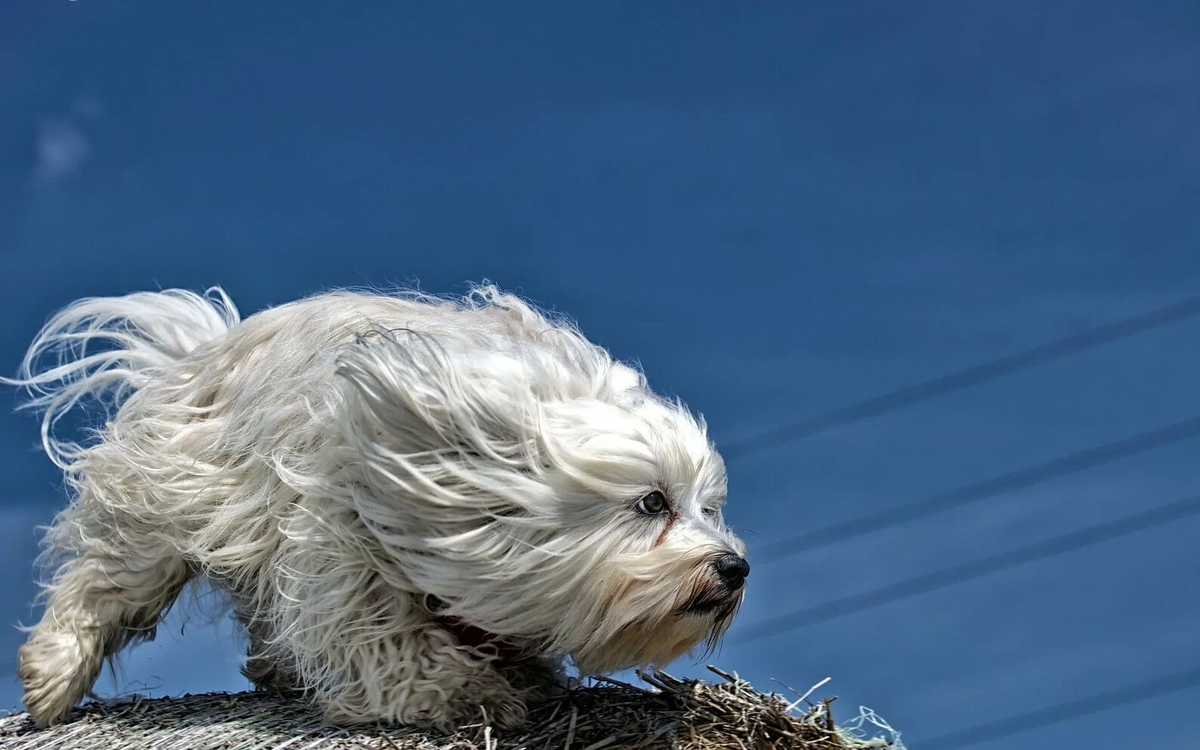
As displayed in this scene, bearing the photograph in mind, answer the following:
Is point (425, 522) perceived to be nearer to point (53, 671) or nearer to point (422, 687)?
point (422, 687)

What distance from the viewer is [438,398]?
14.2 ft

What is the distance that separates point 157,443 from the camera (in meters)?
5.09

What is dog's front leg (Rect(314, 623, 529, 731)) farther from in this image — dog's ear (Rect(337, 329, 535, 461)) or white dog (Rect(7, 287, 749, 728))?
dog's ear (Rect(337, 329, 535, 461))

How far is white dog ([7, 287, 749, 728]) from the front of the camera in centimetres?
423

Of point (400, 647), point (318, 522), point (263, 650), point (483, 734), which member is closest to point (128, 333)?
point (263, 650)

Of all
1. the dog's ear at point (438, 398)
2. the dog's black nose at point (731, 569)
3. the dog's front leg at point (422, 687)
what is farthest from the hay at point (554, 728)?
the dog's ear at point (438, 398)

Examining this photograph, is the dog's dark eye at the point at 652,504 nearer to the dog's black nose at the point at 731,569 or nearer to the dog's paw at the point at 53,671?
the dog's black nose at the point at 731,569

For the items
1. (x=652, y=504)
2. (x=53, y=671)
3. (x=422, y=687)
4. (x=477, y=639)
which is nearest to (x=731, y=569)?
(x=652, y=504)

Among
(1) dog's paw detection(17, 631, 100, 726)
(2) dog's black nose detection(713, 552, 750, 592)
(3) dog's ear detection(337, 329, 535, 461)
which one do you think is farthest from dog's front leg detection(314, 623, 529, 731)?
(1) dog's paw detection(17, 631, 100, 726)

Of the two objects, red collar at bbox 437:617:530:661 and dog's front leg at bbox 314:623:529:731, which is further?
red collar at bbox 437:617:530:661

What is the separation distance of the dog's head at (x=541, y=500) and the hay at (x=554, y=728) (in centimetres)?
24

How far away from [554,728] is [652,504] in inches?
29.7

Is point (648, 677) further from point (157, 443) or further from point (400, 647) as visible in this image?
point (157, 443)

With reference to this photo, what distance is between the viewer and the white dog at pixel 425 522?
13.9 feet
